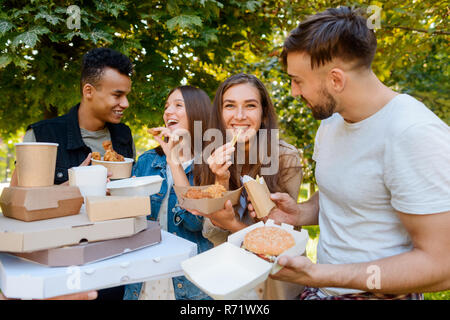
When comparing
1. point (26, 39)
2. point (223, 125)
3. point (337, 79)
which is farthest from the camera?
point (223, 125)

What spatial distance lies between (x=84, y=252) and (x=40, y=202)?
299mm

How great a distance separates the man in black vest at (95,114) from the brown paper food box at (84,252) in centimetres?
150

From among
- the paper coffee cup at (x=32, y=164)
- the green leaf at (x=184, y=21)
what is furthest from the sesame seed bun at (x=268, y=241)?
the green leaf at (x=184, y=21)

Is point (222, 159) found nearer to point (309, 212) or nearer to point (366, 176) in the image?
point (309, 212)

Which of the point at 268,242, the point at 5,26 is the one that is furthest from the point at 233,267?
the point at 5,26

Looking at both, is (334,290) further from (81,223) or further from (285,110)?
(285,110)

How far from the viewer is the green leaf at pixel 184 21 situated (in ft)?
8.45

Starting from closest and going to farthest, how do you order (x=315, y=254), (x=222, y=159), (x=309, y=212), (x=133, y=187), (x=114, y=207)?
(x=114, y=207) < (x=133, y=187) < (x=222, y=159) < (x=309, y=212) < (x=315, y=254)

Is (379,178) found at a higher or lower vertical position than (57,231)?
higher

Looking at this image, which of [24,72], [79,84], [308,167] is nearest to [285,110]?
[308,167]

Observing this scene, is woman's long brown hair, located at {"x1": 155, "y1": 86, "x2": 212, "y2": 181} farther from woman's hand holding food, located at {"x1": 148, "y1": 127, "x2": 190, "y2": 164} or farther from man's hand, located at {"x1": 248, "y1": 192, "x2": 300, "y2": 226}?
man's hand, located at {"x1": 248, "y1": 192, "x2": 300, "y2": 226}

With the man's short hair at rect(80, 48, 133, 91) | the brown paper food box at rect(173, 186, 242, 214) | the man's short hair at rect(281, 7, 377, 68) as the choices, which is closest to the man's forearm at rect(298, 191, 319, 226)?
the brown paper food box at rect(173, 186, 242, 214)

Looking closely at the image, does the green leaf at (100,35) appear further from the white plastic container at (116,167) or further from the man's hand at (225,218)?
the man's hand at (225,218)

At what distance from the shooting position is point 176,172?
7.75 ft
